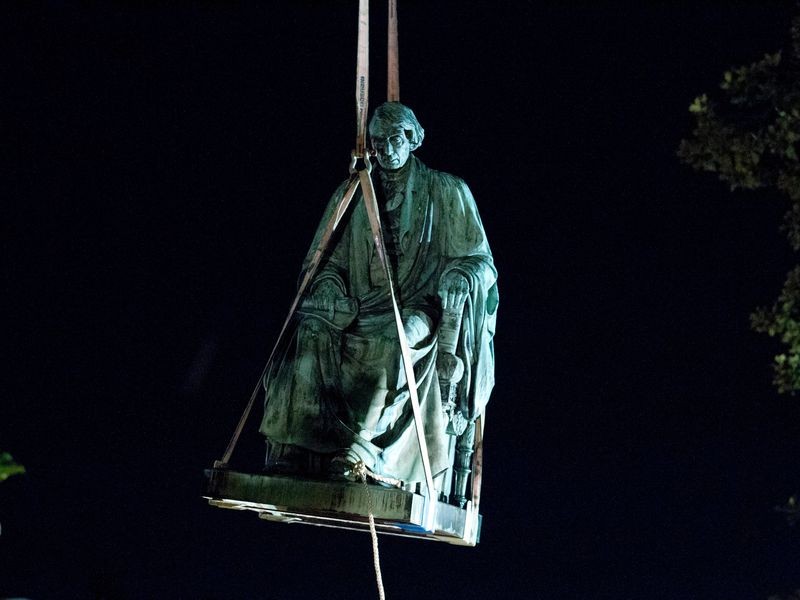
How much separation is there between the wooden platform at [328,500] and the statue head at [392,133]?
4.77ft

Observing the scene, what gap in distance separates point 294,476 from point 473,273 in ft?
3.59

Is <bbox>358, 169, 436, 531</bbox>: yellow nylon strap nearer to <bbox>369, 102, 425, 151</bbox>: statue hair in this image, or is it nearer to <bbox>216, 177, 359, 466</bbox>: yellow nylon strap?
<bbox>216, 177, 359, 466</bbox>: yellow nylon strap

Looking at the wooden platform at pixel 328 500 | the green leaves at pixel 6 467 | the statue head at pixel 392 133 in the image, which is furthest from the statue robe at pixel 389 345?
the green leaves at pixel 6 467

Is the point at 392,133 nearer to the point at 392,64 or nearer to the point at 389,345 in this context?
the point at 392,64

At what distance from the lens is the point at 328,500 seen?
484 centimetres

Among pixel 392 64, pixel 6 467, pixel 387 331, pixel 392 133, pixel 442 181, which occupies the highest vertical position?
pixel 392 64

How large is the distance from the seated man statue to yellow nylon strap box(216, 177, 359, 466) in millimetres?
56

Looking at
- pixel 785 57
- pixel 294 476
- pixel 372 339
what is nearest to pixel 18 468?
pixel 294 476

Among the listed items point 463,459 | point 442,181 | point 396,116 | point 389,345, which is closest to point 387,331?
point 389,345

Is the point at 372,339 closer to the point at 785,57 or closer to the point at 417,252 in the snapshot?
the point at 417,252

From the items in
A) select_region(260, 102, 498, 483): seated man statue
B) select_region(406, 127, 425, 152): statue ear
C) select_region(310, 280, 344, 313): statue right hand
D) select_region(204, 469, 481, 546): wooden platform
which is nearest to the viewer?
select_region(204, 469, 481, 546): wooden platform

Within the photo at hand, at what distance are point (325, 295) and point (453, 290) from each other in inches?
20.3

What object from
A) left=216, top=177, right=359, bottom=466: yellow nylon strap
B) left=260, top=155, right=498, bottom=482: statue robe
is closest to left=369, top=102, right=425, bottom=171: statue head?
left=260, top=155, right=498, bottom=482: statue robe

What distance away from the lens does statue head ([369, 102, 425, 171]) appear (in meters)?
5.55
